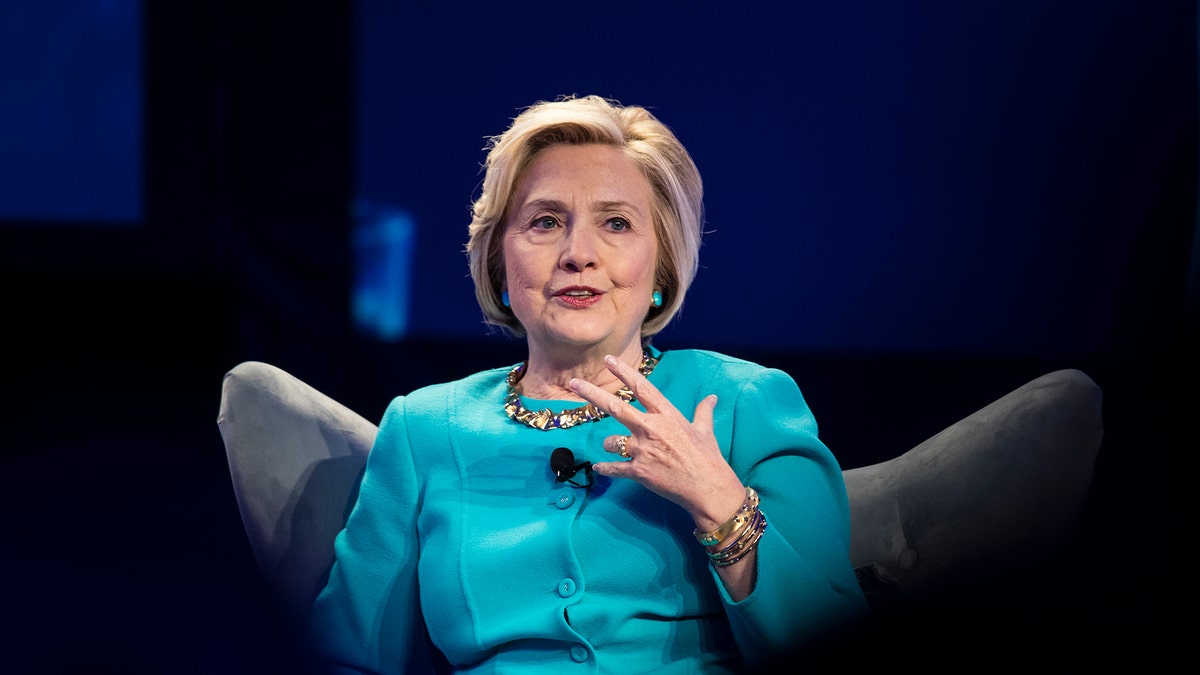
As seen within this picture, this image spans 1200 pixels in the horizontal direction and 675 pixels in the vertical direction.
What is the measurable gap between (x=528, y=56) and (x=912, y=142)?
1015 mm

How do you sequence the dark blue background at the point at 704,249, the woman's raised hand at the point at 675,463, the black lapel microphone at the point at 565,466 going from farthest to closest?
1. the dark blue background at the point at 704,249
2. the black lapel microphone at the point at 565,466
3. the woman's raised hand at the point at 675,463

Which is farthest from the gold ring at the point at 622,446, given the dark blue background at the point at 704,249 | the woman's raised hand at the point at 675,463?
the dark blue background at the point at 704,249

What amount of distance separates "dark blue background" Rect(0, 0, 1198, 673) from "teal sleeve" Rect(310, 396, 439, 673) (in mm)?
126

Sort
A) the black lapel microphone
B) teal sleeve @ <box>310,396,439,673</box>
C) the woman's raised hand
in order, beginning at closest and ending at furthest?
A: the woman's raised hand
the black lapel microphone
teal sleeve @ <box>310,396,439,673</box>

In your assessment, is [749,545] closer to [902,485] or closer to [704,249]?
[902,485]

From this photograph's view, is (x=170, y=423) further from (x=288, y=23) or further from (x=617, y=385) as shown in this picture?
(x=617, y=385)

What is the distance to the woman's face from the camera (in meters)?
1.66

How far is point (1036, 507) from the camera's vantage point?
1.62 m

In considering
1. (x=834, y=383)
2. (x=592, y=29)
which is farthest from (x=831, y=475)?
(x=592, y=29)

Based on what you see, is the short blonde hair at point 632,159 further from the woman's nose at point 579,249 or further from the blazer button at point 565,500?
the blazer button at point 565,500

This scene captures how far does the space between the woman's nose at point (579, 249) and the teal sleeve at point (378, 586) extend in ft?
1.30

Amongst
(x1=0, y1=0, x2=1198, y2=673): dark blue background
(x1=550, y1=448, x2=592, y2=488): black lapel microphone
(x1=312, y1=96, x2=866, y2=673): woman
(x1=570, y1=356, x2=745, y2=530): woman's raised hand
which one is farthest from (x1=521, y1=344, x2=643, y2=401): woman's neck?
(x1=0, y1=0, x2=1198, y2=673): dark blue background

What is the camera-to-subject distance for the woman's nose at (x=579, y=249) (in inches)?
64.8

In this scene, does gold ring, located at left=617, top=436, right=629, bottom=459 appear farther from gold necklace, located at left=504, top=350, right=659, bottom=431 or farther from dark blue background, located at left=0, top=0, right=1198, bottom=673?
dark blue background, located at left=0, top=0, right=1198, bottom=673
